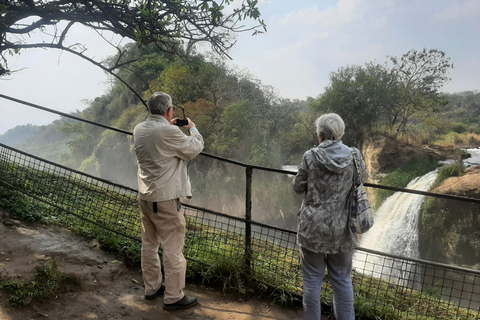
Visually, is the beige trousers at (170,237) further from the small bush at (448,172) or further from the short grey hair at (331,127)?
the small bush at (448,172)

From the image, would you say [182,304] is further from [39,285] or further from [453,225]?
[453,225]

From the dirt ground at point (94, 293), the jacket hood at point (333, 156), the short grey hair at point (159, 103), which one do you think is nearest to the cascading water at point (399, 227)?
the dirt ground at point (94, 293)

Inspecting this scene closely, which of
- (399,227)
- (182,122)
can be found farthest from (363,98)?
(182,122)

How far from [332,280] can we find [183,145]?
1159 millimetres

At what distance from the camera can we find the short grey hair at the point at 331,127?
1.74 meters

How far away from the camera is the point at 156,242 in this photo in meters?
2.18

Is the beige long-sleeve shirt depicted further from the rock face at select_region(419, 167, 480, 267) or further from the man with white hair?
the rock face at select_region(419, 167, 480, 267)

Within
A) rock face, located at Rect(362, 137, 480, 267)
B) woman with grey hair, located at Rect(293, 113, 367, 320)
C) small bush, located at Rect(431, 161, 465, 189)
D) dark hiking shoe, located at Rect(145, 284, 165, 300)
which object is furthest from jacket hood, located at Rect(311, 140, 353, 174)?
small bush, located at Rect(431, 161, 465, 189)

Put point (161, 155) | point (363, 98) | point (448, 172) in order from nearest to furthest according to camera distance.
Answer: point (161, 155) < point (448, 172) < point (363, 98)

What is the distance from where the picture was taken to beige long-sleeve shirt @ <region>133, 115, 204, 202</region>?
196 centimetres

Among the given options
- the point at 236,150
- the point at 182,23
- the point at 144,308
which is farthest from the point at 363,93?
the point at 144,308

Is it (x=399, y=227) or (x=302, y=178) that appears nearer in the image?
(x=302, y=178)

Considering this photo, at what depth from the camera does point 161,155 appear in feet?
6.45

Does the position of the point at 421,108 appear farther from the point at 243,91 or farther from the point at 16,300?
the point at 16,300
